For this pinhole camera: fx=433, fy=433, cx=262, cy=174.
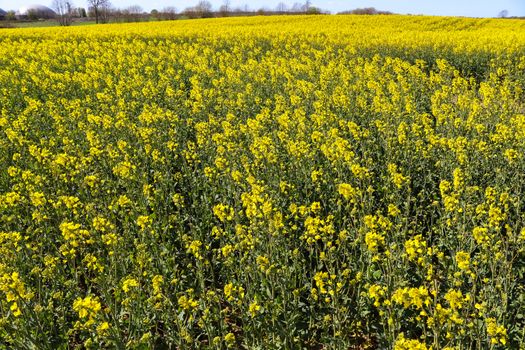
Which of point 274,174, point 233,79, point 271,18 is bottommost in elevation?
point 274,174

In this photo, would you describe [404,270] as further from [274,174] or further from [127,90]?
[127,90]

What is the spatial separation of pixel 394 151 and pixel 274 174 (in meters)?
2.15

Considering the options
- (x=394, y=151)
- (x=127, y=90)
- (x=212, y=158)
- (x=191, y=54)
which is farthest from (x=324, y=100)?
(x=191, y=54)

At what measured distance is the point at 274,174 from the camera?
5.85 meters

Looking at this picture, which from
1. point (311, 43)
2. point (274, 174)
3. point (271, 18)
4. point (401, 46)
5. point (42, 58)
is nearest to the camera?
point (274, 174)

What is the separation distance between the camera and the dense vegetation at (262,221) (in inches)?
141

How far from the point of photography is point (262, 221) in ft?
14.4

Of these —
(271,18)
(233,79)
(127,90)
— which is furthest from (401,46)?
(271,18)

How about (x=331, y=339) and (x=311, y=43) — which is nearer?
(x=331, y=339)

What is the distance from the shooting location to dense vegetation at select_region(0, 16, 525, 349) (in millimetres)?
3574

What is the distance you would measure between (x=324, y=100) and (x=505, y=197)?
544cm

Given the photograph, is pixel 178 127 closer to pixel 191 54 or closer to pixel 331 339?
pixel 331 339

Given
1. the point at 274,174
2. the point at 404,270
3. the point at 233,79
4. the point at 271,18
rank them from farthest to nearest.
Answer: the point at 271,18 → the point at 233,79 → the point at 274,174 → the point at 404,270

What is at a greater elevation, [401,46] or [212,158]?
[401,46]
